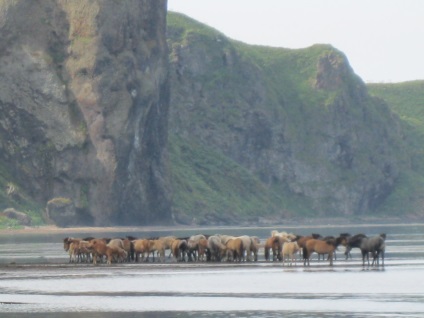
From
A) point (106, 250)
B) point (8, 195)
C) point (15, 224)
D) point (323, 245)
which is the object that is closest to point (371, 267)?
point (323, 245)

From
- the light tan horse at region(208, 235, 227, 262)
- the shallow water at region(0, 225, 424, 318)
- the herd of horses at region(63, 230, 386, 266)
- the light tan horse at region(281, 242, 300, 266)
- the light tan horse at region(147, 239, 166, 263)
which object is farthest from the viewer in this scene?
the light tan horse at region(147, 239, 166, 263)

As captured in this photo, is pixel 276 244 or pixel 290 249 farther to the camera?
pixel 276 244

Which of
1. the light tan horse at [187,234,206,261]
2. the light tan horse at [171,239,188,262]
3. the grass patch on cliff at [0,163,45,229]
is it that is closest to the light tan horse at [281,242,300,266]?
the light tan horse at [187,234,206,261]

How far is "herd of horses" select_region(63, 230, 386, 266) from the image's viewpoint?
250 ft

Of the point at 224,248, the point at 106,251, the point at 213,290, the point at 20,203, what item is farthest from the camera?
the point at 20,203

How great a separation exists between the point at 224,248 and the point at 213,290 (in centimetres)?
2307

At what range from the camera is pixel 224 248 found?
82.0m

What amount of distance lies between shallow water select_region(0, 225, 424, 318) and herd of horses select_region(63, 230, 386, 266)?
1.18m

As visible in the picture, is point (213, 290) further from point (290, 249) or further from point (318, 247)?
point (290, 249)

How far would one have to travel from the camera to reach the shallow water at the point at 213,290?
50.0 metres

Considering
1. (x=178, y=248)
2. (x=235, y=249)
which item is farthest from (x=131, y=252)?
(x=235, y=249)

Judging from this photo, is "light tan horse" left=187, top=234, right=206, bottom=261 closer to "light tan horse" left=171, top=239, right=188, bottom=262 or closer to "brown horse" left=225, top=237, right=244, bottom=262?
"light tan horse" left=171, top=239, right=188, bottom=262

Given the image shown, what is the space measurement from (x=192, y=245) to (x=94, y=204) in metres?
114

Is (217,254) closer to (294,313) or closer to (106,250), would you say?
(106,250)
